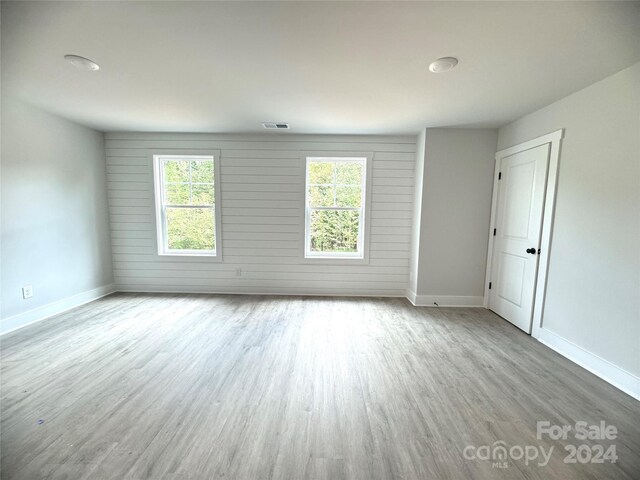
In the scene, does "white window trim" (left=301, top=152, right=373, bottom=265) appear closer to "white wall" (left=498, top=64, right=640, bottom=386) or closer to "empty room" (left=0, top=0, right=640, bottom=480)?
"empty room" (left=0, top=0, right=640, bottom=480)

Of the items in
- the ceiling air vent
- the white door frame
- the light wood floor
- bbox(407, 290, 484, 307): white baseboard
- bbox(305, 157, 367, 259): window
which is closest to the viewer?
the light wood floor

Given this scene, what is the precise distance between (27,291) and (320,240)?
12.1 ft

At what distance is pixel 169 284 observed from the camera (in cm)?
405

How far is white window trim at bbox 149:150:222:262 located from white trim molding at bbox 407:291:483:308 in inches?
127

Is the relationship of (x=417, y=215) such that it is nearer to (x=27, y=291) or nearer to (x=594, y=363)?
(x=594, y=363)

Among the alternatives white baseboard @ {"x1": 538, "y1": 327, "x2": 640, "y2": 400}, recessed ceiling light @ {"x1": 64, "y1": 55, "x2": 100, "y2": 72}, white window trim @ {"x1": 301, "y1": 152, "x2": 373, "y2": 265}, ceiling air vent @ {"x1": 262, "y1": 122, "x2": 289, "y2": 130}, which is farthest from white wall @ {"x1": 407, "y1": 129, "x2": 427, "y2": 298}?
recessed ceiling light @ {"x1": 64, "y1": 55, "x2": 100, "y2": 72}

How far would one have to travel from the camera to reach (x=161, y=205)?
3.99 meters

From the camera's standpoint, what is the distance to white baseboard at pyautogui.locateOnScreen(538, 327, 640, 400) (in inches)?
73.1

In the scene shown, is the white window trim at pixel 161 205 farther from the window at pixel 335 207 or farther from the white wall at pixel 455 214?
the white wall at pixel 455 214

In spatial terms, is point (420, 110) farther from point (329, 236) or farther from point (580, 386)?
point (580, 386)

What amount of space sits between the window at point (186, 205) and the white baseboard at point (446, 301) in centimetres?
327

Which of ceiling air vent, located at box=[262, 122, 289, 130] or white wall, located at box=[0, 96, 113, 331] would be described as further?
ceiling air vent, located at box=[262, 122, 289, 130]

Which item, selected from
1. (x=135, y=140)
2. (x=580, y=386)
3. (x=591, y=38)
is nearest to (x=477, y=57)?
(x=591, y=38)

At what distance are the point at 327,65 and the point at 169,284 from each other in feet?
13.0
